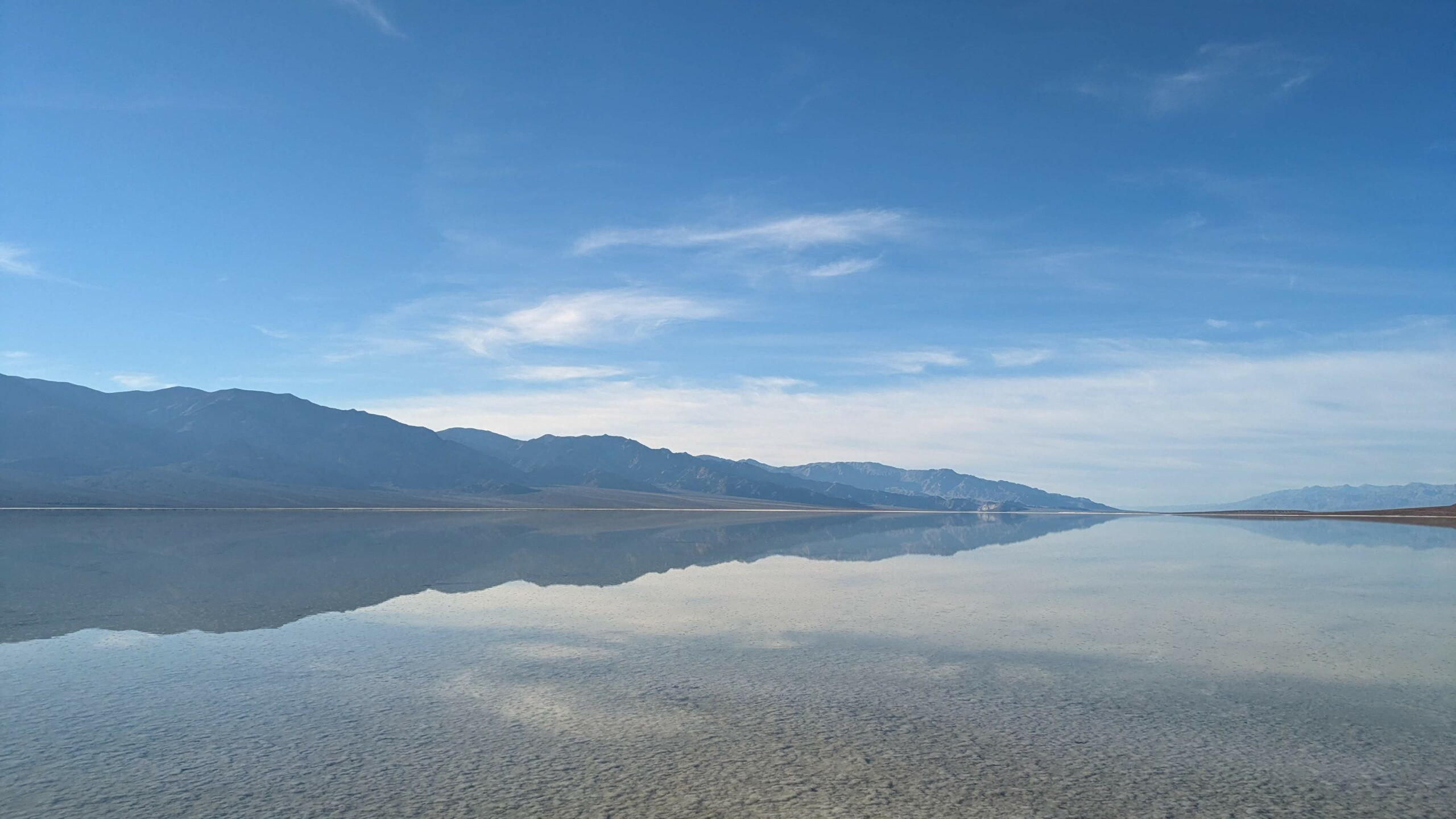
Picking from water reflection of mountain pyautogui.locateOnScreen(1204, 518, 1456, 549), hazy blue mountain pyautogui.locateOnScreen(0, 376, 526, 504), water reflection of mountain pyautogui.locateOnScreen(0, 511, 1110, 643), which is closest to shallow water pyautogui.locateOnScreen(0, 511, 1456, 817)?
water reflection of mountain pyautogui.locateOnScreen(0, 511, 1110, 643)

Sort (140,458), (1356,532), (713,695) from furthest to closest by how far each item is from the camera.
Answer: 1. (140,458)
2. (1356,532)
3. (713,695)

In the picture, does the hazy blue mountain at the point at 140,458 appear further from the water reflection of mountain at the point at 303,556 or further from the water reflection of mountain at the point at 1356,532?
the water reflection of mountain at the point at 1356,532

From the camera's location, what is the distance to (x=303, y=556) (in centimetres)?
3544

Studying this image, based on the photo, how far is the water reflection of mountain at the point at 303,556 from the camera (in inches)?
806

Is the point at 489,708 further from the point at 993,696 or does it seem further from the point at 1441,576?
the point at 1441,576

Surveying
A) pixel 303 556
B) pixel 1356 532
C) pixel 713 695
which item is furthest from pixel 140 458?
pixel 1356 532

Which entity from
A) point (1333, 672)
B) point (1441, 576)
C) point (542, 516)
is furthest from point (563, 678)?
point (542, 516)

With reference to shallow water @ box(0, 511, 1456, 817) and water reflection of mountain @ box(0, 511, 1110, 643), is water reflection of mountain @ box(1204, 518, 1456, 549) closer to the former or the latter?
water reflection of mountain @ box(0, 511, 1110, 643)

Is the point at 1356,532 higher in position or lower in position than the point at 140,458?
lower

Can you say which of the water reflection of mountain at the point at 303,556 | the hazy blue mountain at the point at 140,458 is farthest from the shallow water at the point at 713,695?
the hazy blue mountain at the point at 140,458

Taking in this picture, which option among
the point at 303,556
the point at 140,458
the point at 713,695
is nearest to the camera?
the point at 713,695

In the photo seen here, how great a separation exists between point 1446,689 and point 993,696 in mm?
7722

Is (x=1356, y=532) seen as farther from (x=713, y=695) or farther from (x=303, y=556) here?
(x=303, y=556)

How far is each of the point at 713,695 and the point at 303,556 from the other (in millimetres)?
29203
